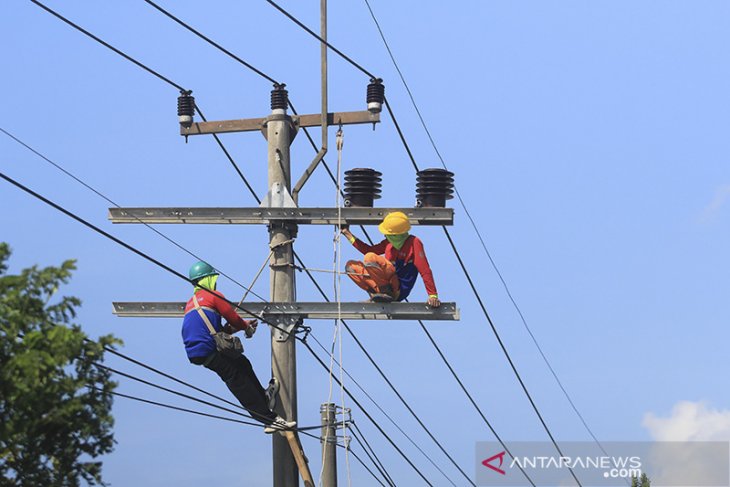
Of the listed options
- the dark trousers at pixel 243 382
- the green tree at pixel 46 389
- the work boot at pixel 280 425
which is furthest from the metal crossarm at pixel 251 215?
the green tree at pixel 46 389

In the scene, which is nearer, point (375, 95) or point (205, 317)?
point (205, 317)

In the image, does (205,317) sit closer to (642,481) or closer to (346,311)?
(346,311)

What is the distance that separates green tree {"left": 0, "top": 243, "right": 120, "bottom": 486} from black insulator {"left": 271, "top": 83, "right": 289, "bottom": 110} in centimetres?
804

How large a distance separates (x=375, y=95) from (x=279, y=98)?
1251 millimetres

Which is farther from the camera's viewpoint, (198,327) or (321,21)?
(321,21)

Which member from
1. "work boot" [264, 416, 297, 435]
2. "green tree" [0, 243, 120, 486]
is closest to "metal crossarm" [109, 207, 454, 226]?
"work boot" [264, 416, 297, 435]

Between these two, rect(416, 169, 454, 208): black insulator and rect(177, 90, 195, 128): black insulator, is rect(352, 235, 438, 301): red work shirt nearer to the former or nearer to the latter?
rect(416, 169, 454, 208): black insulator

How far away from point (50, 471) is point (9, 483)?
337 mm

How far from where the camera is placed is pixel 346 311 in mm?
20766

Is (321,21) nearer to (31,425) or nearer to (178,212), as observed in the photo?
(178,212)

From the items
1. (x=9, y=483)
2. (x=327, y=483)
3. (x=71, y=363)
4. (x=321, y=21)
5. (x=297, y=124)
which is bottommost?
(x=9, y=483)

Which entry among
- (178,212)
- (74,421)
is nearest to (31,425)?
(74,421)

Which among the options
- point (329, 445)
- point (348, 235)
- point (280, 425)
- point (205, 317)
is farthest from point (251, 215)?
point (329, 445)

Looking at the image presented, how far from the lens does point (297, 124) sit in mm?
21531
